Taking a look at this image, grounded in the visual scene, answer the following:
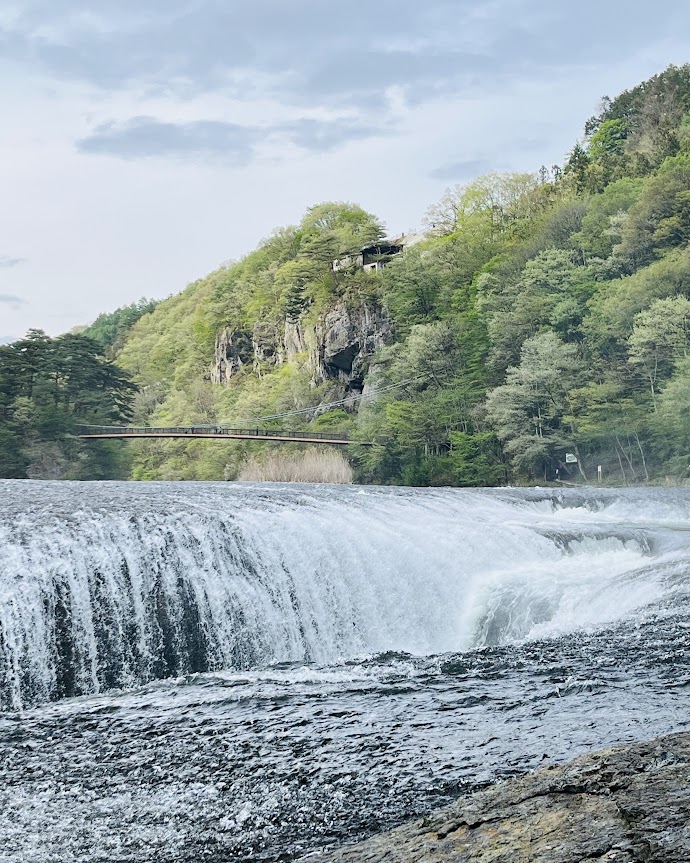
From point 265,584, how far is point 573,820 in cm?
773

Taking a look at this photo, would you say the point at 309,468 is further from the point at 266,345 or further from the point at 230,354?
the point at 230,354

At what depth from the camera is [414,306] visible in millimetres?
47594

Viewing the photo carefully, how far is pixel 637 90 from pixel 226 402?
1406 inches

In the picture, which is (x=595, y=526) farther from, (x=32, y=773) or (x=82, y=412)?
(x=82, y=412)

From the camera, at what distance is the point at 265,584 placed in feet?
35.0

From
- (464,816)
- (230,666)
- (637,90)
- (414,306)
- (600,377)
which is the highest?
(637,90)

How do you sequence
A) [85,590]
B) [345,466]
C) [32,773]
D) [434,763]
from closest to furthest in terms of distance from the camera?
[434,763] < [32,773] < [85,590] < [345,466]

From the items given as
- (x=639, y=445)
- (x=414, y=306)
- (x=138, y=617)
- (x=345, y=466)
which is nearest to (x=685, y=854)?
(x=138, y=617)

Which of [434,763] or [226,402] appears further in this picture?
[226,402]

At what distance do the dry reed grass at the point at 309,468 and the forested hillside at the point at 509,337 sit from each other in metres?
0.96

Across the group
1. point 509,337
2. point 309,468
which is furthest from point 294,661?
point 509,337

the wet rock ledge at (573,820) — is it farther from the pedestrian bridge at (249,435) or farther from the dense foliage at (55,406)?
the dense foliage at (55,406)

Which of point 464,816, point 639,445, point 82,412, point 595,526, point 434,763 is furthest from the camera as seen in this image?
point 82,412

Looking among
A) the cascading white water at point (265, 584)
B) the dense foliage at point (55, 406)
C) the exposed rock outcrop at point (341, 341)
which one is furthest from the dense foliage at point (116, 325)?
the cascading white water at point (265, 584)
